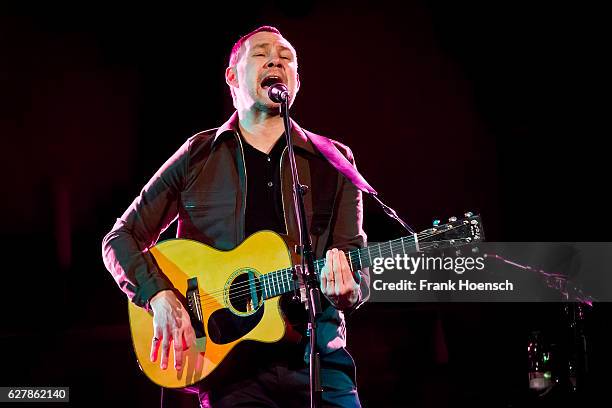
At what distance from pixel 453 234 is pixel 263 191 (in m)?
0.90

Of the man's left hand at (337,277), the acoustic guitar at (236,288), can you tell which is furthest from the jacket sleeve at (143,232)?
the man's left hand at (337,277)

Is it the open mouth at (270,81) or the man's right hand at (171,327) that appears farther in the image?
the open mouth at (270,81)

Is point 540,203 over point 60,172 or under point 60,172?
under

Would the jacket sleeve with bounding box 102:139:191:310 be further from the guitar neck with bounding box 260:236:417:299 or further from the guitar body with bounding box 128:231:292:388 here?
the guitar neck with bounding box 260:236:417:299

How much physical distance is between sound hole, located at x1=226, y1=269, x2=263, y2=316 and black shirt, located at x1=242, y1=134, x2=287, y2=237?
0.22 metres

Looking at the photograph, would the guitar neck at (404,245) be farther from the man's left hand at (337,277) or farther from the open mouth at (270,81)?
the open mouth at (270,81)

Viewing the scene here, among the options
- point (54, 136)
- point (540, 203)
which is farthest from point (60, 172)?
point (540, 203)

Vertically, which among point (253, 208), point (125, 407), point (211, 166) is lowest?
point (125, 407)

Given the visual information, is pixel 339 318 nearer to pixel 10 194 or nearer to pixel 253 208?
pixel 253 208

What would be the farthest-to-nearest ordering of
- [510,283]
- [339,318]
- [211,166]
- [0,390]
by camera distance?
[510,283], [0,390], [211,166], [339,318]

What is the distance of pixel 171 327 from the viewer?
112 inches

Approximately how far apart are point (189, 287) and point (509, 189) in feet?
9.72

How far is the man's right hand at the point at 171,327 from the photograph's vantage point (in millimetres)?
2844

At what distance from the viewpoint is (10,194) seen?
4449 mm
